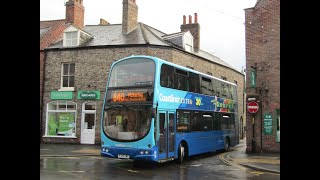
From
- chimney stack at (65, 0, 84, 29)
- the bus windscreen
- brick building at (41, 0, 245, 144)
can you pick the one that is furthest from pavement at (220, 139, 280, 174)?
chimney stack at (65, 0, 84, 29)

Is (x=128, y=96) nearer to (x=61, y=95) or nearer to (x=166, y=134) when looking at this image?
(x=166, y=134)

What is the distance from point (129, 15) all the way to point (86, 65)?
16.2 feet

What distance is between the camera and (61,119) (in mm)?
24828

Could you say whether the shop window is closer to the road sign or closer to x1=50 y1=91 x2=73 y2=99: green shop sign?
x1=50 y1=91 x2=73 y2=99: green shop sign

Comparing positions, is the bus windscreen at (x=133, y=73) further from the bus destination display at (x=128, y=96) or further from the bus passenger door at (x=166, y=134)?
the bus passenger door at (x=166, y=134)

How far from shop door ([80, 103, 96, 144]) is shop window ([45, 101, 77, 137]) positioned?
698 millimetres

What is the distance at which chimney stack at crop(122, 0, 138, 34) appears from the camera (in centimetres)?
2578

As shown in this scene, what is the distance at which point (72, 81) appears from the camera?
Answer: 25125mm
